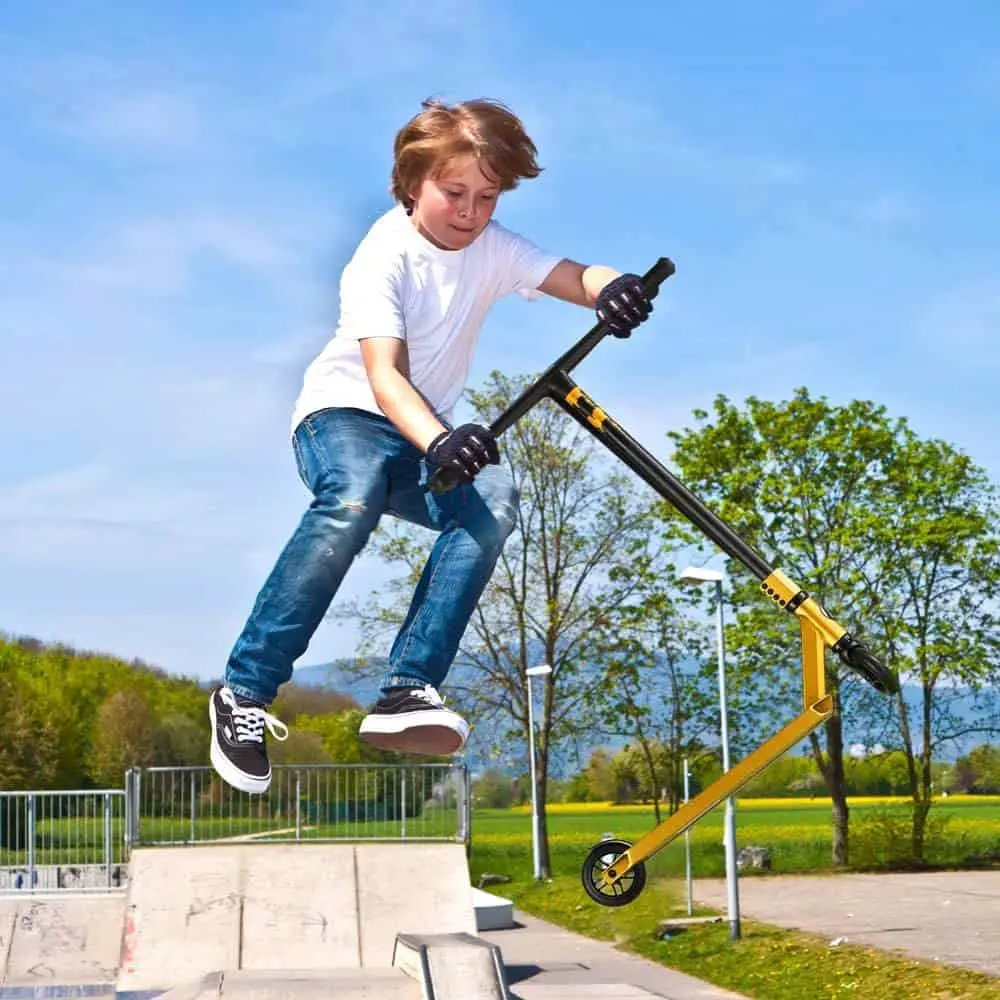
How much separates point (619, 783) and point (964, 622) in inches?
500

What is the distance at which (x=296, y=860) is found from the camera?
20.8 m

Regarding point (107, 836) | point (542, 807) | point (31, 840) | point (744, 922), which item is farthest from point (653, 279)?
point (542, 807)

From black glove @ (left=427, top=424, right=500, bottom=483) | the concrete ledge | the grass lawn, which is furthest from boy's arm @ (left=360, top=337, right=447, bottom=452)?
the concrete ledge

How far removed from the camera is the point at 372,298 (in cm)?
559

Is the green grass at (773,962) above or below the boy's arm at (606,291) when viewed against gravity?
below

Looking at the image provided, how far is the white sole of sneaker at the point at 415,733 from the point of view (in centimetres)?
548

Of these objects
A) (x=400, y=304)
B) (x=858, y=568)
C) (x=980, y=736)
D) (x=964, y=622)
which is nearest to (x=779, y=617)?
(x=858, y=568)

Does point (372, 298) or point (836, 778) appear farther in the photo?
point (836, 778)

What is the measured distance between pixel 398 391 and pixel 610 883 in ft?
7.45

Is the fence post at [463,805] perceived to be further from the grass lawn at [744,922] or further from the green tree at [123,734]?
the green tree at [123,734]

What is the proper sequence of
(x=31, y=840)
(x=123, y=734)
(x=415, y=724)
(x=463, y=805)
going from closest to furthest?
(x=415, y=724) < (x=463, y=805) < (x=31, y=840) < (x=123, y=734)

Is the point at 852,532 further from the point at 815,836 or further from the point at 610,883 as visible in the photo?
the point at 610,883

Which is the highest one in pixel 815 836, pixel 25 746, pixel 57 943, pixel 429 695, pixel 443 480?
pixel 25 746

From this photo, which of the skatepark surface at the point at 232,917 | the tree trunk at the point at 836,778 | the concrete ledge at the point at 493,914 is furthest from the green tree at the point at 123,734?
the skatepark surface at the point at 232,917
